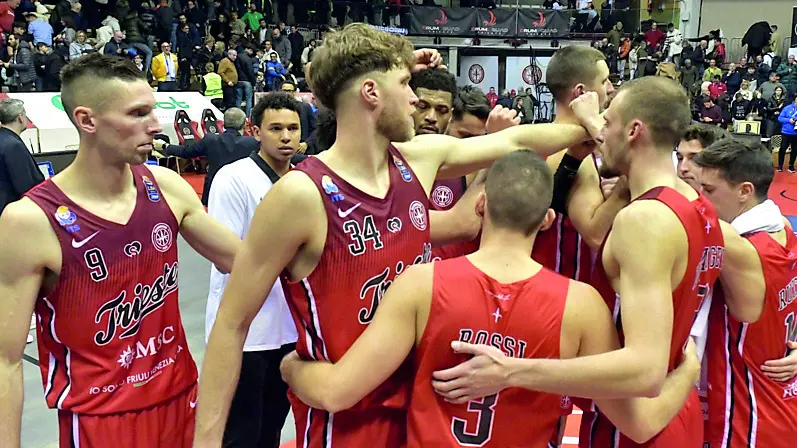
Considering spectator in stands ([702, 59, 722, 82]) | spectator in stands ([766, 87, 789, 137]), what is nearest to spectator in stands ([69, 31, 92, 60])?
spectator in stands ([766, 87, 789, 137])

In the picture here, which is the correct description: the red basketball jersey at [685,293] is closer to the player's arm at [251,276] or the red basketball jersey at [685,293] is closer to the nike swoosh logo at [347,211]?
the nike swoosh logo at [347,211]

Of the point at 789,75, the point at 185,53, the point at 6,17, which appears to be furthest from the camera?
the point at 789,75

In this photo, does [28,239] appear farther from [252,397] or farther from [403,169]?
[252,397]

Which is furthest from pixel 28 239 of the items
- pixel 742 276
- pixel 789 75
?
pixel 789 75

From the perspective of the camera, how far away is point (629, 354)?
71.3 inches

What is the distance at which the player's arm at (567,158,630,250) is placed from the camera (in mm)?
2512

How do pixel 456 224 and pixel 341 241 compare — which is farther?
pixel 456 224

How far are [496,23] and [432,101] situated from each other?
24396 millimetres

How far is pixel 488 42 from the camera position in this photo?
27000mm

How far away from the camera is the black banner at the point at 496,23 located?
86.2ft

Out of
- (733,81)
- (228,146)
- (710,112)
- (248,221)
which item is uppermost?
(248,221)

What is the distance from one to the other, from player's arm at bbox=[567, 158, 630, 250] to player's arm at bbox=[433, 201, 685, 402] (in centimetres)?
42

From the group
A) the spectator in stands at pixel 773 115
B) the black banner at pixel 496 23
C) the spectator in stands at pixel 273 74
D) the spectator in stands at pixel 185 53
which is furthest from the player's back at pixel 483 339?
the black banner at pixel 496 23

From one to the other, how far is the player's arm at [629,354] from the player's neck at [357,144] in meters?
0.69
